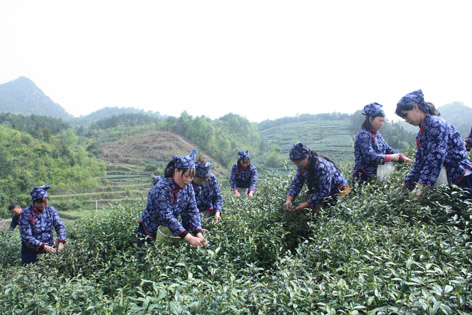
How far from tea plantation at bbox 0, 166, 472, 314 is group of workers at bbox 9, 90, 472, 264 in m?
0.22

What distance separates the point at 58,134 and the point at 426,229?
73919mm

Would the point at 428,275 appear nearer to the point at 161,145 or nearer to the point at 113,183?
the point at 113,183

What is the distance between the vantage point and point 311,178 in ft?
12.0

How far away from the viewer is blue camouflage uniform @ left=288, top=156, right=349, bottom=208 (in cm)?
358

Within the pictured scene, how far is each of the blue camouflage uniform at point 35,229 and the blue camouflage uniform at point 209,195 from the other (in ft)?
6.93

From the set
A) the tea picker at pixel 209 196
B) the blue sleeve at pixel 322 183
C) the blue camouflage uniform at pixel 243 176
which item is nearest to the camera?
the blue sleeve at pixel 322 183

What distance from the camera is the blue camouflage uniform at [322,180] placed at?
358 cm

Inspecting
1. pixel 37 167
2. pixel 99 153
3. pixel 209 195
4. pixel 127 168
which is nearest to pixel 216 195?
pixel 209 195

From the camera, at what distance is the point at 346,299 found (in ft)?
5.75

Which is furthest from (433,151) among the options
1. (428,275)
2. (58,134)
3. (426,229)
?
(58,134)

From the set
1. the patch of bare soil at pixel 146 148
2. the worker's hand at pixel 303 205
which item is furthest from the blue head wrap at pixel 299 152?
the patch of bare soil at pixel 146 148

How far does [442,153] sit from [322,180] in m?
1.20

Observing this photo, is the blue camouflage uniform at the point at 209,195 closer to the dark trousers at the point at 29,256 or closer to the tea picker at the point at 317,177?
the tea picker at the point at 317,177

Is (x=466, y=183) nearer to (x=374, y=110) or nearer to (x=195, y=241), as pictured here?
(x=374, y=110)
